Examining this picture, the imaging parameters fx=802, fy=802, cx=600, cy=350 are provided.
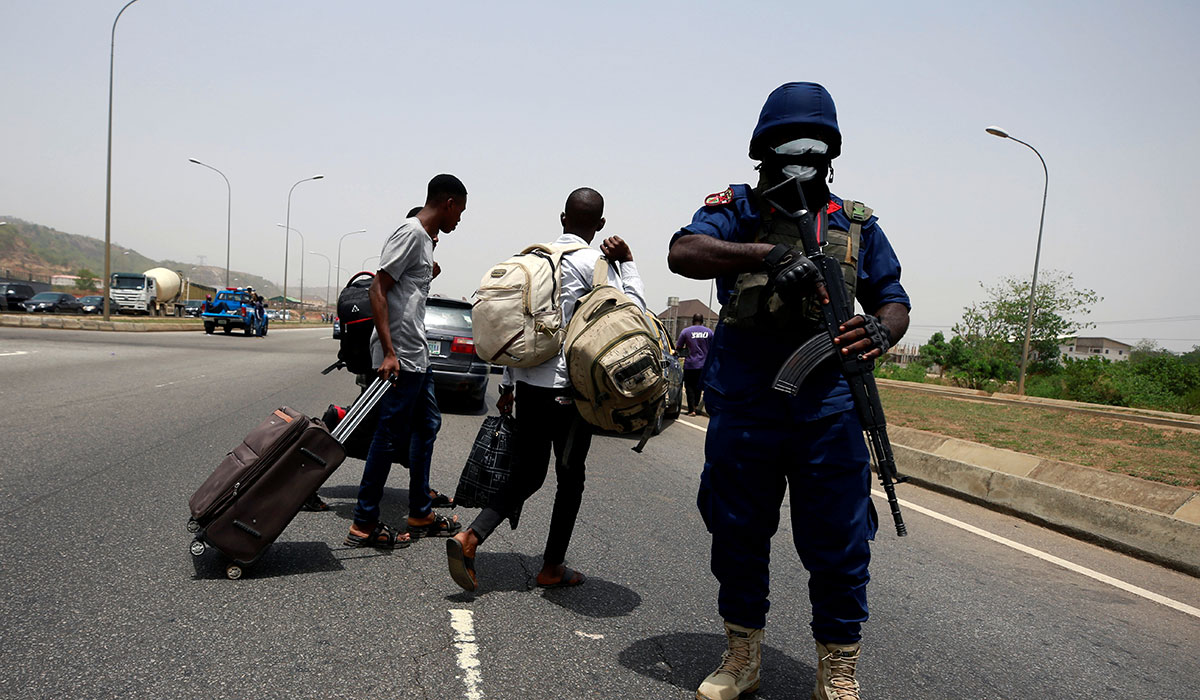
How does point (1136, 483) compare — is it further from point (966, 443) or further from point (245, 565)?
point (245, 565)

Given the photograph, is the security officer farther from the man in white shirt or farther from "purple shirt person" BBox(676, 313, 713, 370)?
"purple shirt person" BBox(676, 313, 713, 370)

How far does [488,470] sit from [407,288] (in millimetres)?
1156

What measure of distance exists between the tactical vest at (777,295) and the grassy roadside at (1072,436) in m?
5.92

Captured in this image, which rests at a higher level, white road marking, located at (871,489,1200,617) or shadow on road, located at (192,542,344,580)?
shadow on road, located at (192,542,344,580)

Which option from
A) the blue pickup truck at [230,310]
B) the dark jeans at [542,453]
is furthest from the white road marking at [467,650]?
the blue pickup truck at [230,310]

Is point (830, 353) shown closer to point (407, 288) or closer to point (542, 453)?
point (542, 453)

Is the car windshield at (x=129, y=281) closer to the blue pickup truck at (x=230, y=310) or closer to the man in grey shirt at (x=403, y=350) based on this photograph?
the blue pickup truck at (x=230, y=310)

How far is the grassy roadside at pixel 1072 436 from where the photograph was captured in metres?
7.78

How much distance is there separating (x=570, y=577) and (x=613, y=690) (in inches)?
43.4

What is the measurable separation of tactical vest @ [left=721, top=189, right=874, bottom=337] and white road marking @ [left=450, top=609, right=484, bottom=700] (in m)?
1.47

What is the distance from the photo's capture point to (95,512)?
457 cm

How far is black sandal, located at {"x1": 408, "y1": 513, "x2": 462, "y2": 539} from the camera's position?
4.46 meters

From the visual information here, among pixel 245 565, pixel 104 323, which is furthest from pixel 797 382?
pixel 104 323

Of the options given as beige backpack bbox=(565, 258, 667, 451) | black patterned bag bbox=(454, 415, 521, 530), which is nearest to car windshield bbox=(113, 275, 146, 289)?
black patterned bag bbox=(454, 415, 521, 530)
